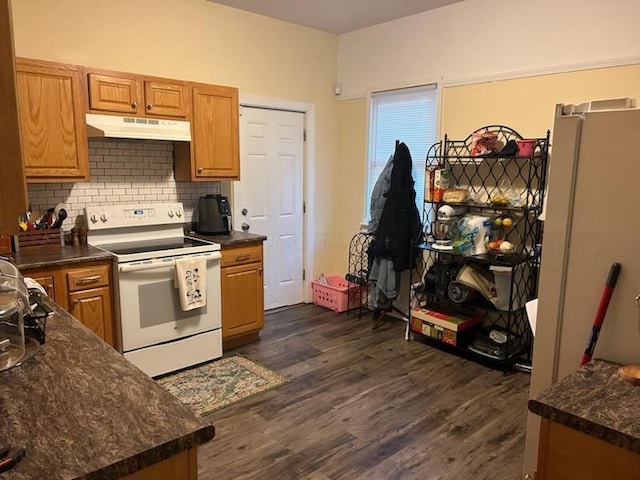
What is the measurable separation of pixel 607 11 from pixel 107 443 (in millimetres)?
3684

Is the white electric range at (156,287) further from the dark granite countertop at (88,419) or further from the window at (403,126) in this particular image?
the window at (403,126)

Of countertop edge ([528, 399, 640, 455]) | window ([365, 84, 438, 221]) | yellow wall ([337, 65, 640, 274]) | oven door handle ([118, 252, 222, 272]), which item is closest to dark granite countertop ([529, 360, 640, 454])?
countertop edge ([528, 399, 640, 455])

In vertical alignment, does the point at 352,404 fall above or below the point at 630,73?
below

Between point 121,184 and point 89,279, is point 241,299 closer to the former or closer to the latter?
point 89,279

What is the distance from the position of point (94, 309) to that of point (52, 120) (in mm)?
1232

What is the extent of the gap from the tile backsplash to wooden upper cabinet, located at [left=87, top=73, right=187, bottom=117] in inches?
15.6

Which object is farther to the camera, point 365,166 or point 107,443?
point 365,166

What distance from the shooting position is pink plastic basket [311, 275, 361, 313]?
15.7 feet

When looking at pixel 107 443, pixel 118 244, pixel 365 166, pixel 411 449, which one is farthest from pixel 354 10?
pixel 107 443

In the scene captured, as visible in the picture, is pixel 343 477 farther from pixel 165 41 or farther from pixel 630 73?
pixel 165 41

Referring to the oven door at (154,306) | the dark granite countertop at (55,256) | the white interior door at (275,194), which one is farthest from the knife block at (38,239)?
the white interior door at (275,194)

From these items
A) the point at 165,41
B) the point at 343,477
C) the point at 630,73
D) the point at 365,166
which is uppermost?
the point at 165,41

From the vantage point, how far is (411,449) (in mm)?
2553

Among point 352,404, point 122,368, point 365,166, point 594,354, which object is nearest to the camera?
point 122,368
